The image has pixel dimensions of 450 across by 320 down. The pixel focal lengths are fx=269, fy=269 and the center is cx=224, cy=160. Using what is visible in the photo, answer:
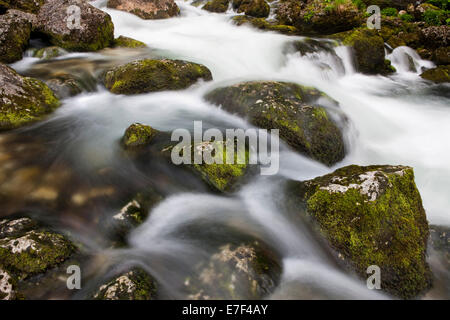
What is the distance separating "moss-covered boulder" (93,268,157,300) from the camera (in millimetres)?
2436

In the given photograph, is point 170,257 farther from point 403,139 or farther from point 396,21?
point 396,21

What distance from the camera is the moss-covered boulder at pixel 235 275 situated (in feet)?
8.75

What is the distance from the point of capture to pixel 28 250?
268cm

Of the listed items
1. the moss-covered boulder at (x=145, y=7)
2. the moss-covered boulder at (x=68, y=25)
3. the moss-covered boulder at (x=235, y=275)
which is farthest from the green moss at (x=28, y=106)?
the moss-covered boulder at (x=145, y=7)

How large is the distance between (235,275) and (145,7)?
52.2 ft

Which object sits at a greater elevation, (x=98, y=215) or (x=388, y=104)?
(x=388, y=104)

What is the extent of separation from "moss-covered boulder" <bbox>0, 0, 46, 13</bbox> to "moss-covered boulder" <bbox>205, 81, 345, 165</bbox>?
34.2 feet

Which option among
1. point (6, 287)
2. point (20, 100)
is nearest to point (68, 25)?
point (20, 100)

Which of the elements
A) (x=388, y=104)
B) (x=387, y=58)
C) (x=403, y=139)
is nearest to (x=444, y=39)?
(x=387, y=58)

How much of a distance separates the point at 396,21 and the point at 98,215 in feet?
61.4

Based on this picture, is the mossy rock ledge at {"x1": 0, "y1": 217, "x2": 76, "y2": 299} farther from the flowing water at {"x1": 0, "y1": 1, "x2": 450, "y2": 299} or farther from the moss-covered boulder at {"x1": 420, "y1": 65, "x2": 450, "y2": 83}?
the moss-covered boulder at {"x1": 420, "y1": 65, "x2": 450, "y2": 83}

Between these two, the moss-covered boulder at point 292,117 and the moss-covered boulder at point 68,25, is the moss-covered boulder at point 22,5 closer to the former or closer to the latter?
the moss-covered boulder at point 68,25

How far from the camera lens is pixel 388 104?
28.2 feet
